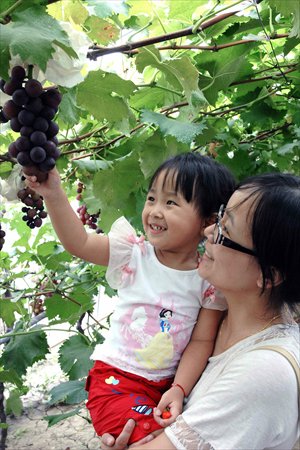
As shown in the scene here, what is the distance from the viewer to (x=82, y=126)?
1.97 metres

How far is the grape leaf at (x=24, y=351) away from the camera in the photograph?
2.07m

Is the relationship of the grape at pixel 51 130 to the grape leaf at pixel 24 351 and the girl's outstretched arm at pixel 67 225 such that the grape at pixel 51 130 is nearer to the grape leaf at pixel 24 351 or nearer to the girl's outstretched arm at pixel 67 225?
the girl's outstretched arm at pixel 67 225

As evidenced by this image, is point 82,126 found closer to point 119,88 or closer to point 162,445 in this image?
point 119,88

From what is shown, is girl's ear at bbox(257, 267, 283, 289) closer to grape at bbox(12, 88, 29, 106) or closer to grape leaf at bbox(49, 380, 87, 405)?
grape at bbox(12, 88, 29, 106)

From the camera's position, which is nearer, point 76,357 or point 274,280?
point 274,280

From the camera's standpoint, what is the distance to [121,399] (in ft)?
4.39

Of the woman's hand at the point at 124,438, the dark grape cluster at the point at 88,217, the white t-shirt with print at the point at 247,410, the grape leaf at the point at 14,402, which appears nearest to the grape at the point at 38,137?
the white t-shirt with print at the point at 247,410

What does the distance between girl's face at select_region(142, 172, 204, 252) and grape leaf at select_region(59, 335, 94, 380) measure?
0.94 metres

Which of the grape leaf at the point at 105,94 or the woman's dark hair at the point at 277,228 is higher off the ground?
the grape leaf at the point at 105,94

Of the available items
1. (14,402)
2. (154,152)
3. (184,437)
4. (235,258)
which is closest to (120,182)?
(154,152)

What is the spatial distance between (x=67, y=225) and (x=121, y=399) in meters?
0.44

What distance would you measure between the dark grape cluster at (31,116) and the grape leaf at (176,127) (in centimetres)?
52

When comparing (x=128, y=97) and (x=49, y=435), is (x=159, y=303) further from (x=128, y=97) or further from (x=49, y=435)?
(x=49, y=435)

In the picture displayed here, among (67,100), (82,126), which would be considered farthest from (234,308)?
(82,126)
